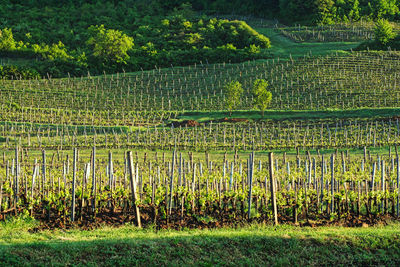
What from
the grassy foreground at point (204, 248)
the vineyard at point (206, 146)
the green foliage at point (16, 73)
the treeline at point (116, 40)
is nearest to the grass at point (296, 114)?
the vineyard at point (206, 146)

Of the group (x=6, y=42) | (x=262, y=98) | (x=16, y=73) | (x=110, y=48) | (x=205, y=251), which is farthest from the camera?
(x=6, y=42)

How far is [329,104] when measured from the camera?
69.5 meters

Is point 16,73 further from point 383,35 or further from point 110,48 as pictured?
point 383,35

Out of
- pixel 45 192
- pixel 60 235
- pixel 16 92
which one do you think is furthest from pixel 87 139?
pixel 60 235

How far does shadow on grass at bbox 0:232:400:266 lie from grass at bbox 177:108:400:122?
46.7 m

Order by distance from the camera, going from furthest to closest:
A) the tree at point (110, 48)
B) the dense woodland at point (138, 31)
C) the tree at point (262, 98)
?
the tree at point (110, 48)
the dense woodland at point (138, 31)
the tree at point (262, 98)

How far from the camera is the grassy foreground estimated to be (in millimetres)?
16062

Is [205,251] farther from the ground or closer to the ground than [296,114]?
closer to the ground

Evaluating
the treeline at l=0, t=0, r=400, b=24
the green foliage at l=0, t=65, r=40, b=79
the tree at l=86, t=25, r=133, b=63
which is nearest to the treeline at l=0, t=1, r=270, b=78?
the tree at l=86, t=25, r=133, b=63

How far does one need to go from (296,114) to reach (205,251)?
165 ft

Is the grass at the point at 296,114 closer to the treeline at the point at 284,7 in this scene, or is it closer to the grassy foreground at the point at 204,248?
the grassy foreground at the point at 204,248

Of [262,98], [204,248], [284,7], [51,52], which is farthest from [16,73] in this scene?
[204,248]

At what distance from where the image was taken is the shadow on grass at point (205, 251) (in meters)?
16.0

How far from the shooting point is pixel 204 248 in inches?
659
